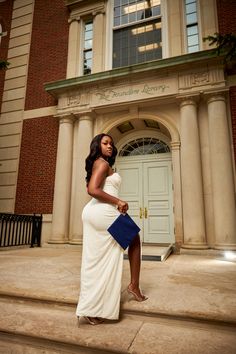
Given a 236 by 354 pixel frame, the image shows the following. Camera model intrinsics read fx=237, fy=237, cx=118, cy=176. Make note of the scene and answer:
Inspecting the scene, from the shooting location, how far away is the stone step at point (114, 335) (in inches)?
69.4

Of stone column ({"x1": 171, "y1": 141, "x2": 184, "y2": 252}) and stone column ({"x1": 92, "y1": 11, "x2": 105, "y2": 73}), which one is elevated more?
stone column ({"x1": 92, "y1": 11, "x2": 105, "y2": 73})

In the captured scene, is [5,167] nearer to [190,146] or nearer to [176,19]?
[190,146]

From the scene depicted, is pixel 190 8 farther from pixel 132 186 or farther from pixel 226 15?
pixel 132 186

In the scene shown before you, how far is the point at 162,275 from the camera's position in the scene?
3695 mm

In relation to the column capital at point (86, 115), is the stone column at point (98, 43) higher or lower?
higher

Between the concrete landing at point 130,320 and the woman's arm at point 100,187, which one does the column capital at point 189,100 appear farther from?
the woman's arm at point 100,187

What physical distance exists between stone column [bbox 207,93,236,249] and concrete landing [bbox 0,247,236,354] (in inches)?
127

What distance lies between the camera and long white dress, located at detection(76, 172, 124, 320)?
2.07 meters

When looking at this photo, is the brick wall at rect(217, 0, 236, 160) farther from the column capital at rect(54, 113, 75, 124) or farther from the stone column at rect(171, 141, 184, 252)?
the column capital at rect(54, 113, 75, 124)

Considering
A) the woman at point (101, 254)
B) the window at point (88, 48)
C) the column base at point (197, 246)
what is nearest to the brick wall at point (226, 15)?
the window at point (88, 48)

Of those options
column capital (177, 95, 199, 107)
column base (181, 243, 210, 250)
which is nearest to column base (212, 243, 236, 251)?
column base (181, 243, 210, 250)

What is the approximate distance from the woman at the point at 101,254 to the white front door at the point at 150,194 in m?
5.88

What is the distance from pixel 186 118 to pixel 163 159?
1864 millimetres

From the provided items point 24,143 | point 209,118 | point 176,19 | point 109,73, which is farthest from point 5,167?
point 176,19
